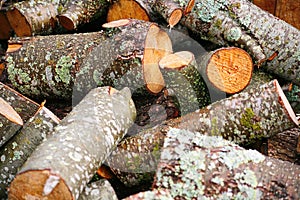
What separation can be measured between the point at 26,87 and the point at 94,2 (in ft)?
2.46

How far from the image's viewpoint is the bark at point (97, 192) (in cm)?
219

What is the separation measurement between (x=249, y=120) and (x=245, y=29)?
0.73m

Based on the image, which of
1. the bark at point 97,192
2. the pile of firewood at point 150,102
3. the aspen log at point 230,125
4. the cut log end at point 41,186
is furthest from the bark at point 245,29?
the cut log end at point 41,186

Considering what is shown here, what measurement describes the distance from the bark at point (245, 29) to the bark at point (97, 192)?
123cm

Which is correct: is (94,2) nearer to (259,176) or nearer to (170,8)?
(170,8)

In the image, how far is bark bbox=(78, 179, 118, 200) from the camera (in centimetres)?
219

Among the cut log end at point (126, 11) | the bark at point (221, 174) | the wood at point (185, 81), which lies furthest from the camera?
the cut log end at point (126, 11)

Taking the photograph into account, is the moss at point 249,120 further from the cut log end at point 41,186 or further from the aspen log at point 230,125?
the cut log end at point 41,186

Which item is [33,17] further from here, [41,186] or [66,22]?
[41,186]

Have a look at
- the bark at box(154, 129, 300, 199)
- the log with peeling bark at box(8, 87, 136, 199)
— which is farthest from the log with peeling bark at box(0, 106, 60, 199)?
the bark at box(154, 129, 300, 199)

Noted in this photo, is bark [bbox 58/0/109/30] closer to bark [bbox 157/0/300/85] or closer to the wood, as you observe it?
bark [bbox 157/0/300/85]

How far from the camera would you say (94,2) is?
10.8ft

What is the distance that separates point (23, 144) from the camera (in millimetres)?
2393

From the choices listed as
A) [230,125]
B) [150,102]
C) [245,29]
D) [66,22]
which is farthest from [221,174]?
[66,22]
